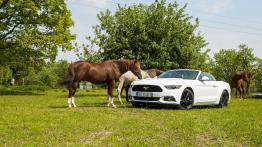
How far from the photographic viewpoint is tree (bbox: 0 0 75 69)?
4028cm

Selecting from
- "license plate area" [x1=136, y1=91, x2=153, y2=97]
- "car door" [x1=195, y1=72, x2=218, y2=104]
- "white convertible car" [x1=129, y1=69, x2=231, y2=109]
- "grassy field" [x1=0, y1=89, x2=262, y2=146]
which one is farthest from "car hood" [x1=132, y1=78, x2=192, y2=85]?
"grassy field" [x1=0, y1=89, x2=262, y2=146]

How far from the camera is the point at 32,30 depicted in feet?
134

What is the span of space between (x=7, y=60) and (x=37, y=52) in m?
2.75

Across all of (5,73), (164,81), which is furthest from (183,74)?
(5,73)

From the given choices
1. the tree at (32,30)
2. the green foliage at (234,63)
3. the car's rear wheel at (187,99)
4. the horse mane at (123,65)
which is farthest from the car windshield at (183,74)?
the green foliage at (234,63)

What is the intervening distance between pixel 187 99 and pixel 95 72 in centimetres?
359

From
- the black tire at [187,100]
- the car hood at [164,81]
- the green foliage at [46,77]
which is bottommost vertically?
the black tire at [187,100]

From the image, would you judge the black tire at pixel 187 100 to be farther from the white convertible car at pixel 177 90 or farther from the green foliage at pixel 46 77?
the green foliage at pixel 46 77

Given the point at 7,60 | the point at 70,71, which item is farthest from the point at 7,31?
the point at 70,71

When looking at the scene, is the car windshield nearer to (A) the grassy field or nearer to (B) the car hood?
(B) the car hood

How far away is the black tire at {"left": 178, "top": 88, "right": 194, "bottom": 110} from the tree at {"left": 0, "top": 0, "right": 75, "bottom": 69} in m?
24.7

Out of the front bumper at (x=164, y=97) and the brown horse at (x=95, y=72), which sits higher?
the brown horse at (x=95, y=72)

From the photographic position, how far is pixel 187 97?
675 inches

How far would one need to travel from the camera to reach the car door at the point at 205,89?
17750 millimetres
